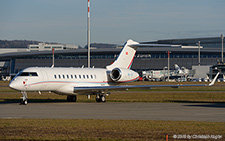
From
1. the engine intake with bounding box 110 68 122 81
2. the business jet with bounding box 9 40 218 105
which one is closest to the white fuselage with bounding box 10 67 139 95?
the business jet with bounding box 9 40 218 105

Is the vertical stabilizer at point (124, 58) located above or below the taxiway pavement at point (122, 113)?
above

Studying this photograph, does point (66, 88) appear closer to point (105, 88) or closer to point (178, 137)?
point (105, 88)

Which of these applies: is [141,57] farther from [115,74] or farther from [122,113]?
[122,113]

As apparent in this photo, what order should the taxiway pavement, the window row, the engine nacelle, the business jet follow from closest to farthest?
the taxiway pavement → the business jet → the window row → the engine nacelle

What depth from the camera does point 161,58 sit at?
145 m

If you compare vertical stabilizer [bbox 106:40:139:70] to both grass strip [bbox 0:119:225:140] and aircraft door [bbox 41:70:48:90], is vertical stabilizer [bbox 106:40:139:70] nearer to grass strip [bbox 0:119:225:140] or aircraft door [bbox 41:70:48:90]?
aircraft door [bbox 41:70:48:90]

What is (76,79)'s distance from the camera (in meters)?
36.2

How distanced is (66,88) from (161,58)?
369 feet

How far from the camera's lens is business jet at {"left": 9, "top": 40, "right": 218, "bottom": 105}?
106 ft

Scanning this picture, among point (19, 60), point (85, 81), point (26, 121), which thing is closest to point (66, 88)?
point (85, 81)

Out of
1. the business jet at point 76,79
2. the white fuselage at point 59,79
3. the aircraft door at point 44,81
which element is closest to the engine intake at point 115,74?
the business jet at point 76,79

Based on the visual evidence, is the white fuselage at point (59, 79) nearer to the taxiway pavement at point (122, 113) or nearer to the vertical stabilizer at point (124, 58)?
the vertical stabilizer at point (124, 58)

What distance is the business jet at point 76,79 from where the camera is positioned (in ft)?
106

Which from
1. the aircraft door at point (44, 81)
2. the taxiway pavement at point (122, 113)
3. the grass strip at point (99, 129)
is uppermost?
the aircraft door at point (44, 81)
